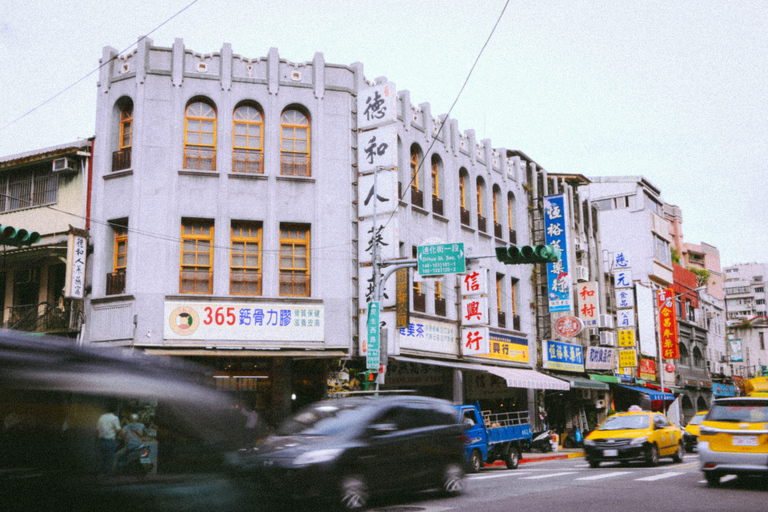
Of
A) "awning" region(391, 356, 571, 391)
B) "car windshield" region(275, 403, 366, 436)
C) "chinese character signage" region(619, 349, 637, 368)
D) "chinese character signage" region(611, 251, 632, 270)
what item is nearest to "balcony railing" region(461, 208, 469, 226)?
"awning" region(391, 356, 571, 391)

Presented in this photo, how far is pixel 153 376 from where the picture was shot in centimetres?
447

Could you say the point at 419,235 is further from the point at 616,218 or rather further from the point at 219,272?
the point at 616,218

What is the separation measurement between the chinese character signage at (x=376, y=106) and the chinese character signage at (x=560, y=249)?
1257cm

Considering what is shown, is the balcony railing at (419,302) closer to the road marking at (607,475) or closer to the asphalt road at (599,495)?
the road marking at (607,475)

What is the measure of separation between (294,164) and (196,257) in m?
4.20

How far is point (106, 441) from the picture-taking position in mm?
4070

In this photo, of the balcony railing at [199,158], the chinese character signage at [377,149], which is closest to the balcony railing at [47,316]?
the balcony railing at [199,158]

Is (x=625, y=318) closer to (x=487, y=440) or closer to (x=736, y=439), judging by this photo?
(x=487, y=440)

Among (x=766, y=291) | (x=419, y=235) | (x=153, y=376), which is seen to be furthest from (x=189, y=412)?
(x=766, y=291)

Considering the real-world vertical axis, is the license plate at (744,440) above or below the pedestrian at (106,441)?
below

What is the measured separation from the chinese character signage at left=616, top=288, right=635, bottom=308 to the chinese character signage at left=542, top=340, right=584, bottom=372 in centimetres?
762

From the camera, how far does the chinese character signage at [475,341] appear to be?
2577cm

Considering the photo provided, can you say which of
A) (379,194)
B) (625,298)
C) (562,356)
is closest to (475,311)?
(379,194)

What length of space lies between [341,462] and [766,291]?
12332 centimetres
